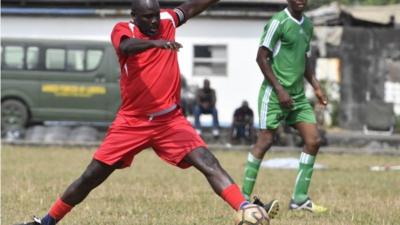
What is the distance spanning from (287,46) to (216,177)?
9.41 feet

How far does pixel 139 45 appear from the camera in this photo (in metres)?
6.38

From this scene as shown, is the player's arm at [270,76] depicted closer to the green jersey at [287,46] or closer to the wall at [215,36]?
the green jersey at [287,46]

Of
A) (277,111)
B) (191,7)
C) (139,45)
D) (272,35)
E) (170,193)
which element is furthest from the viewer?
(170,193)

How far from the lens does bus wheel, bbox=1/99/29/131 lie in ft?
74.8

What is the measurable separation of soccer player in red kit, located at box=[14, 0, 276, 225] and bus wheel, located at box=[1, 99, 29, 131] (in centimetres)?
1618

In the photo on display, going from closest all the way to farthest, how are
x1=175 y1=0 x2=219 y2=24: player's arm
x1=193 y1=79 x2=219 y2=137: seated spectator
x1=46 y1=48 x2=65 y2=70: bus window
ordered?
x1=175 y1=0 x2=219 y2=24: player's arm
x1=193 y1=79 x2=219 y2=137: seated spectator
x1=46 y1=48 x2=65 y2=70: bus window

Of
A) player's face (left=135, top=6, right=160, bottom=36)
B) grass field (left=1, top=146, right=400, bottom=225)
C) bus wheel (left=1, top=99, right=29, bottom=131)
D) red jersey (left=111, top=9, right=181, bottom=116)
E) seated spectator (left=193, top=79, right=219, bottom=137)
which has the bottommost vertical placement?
bus wheel (left=1, top=99, right=29, bottom=131)

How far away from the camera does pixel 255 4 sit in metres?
26.5

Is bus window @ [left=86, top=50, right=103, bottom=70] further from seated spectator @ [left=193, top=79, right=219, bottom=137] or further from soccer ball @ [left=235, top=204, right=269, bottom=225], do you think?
soccer ball @ [left=235, top=204, right=269, bottom=225]

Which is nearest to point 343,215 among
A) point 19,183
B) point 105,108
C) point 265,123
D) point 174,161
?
point 265,123

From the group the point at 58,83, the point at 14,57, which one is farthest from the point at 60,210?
the point at 14,57

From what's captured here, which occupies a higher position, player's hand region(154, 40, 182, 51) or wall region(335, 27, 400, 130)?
player's hand region(154, 40, 182, 51)

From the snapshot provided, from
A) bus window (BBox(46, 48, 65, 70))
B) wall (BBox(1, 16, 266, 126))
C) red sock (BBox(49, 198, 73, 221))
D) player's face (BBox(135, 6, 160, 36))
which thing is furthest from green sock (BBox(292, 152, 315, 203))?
wall (BBox(1, 16, 266, 126))

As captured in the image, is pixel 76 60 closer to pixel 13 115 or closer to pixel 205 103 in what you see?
pixel 13 115
